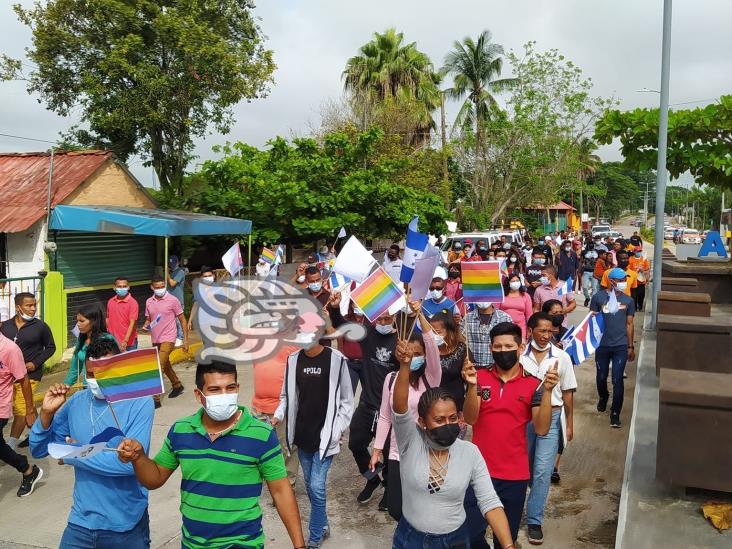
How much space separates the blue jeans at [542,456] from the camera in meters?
4.84

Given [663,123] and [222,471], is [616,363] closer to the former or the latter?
[222,471]

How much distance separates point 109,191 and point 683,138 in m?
10.8

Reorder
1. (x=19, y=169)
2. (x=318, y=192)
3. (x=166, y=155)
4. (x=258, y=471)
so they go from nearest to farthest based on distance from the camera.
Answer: (x=258, y=471), (x=19, y=169), (x=318, y=192), (x=166, y=155)

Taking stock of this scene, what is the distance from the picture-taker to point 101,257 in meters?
13.3

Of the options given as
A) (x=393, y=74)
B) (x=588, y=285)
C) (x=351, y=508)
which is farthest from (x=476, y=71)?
(x=351, y=508)

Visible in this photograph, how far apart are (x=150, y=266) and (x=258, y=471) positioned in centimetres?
1278

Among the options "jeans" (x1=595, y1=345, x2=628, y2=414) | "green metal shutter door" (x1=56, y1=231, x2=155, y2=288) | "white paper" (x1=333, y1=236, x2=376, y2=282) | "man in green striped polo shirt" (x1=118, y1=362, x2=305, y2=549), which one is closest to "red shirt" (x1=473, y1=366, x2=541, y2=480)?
"man in green striped polo shirt" (x1=118, y1=362, x2=305, y2=549)

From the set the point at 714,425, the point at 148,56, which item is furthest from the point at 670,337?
the point at 148,56

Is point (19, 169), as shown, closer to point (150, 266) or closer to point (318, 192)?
point (150, 266)

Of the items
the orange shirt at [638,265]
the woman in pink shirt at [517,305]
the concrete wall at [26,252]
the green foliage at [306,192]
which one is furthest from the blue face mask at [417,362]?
the green foliage at [306,192]

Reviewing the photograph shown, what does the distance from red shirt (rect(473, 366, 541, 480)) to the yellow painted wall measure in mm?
10077

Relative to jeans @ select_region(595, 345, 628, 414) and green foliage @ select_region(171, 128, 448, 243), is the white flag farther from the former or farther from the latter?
jeans @ select_region(595, 345, 628, 414)

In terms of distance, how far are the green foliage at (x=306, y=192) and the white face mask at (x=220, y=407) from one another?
1304cm

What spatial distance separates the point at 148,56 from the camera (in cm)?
1598
